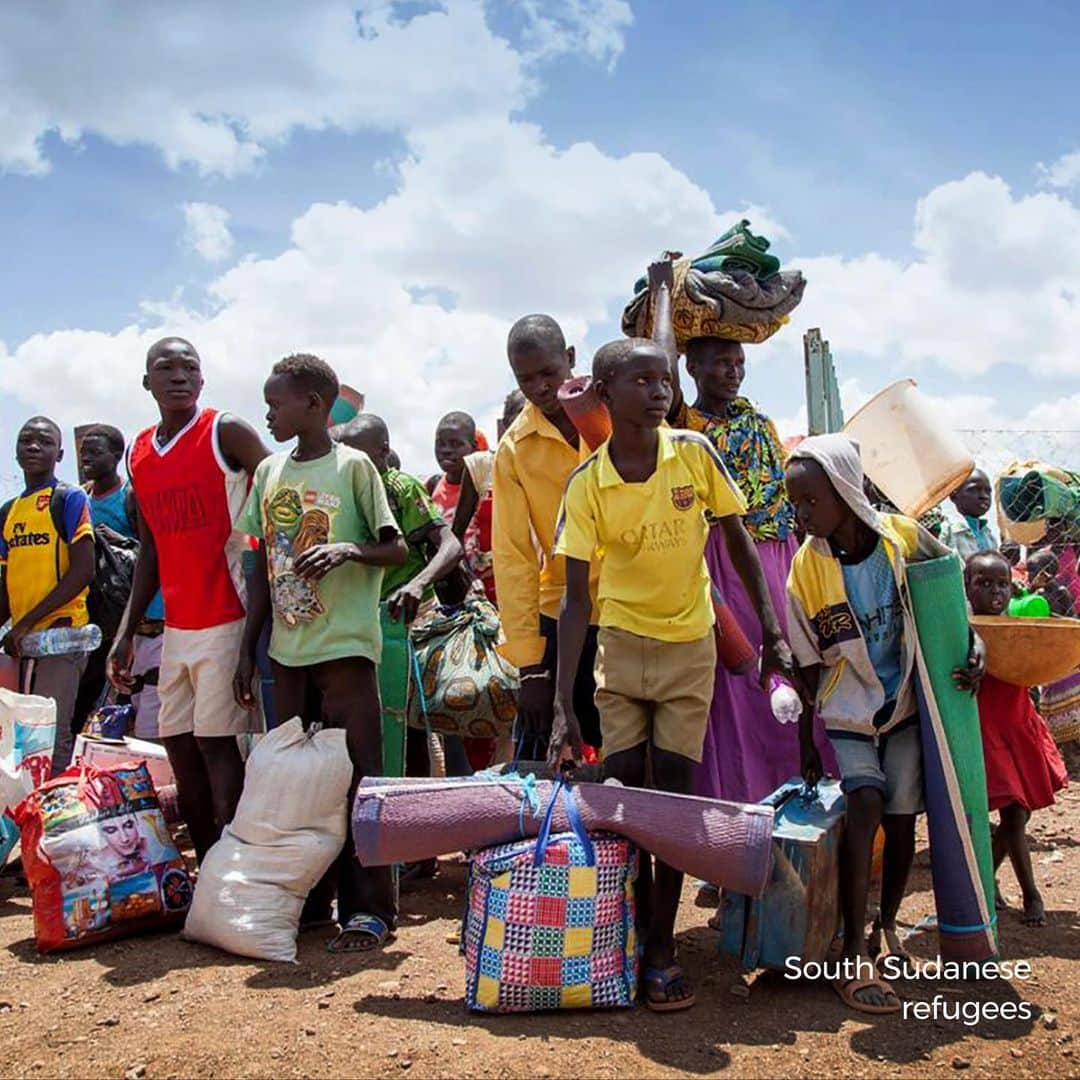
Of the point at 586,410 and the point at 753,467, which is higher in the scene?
the point at 586,410

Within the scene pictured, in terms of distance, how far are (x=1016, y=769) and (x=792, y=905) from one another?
1.38 meters

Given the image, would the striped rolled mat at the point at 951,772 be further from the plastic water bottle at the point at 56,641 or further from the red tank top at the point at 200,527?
the plastic water bottle at the point at 56,641

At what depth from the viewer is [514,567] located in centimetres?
391

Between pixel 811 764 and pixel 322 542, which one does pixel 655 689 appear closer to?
pixel 811 764

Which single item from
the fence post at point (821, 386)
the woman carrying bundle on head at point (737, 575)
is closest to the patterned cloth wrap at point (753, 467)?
the woman carrying bundle on head at point (737, 575)

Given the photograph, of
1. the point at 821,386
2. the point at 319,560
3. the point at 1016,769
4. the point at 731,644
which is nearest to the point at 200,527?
the point at 319,560

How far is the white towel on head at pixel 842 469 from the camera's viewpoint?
341 centimetres

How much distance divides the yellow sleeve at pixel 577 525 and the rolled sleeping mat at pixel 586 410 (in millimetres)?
344

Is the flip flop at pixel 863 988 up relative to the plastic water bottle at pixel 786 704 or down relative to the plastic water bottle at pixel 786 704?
down

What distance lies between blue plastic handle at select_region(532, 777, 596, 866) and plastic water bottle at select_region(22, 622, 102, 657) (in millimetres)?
3172

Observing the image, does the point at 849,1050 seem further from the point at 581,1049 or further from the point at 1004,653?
the point at 1004,653

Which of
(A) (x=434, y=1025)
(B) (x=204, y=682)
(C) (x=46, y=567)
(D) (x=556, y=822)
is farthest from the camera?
(C) (x=46, y=567)

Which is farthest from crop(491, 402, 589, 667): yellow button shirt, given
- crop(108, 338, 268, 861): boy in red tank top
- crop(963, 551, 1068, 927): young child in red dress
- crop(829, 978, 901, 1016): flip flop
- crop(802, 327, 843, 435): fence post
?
crop(802, 327, 843, 435): fence post

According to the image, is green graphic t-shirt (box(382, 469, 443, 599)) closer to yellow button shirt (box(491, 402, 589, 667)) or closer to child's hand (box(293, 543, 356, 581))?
yellow button shirt (box(491, 402, 589, 667))
